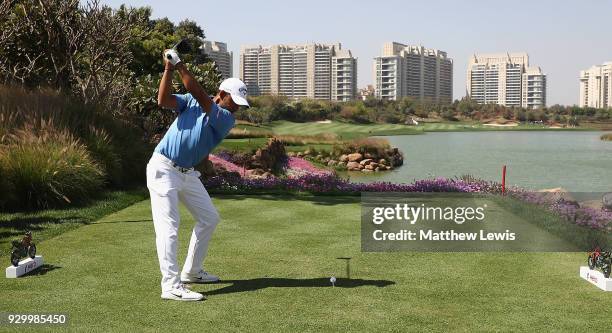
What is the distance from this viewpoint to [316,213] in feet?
42.6

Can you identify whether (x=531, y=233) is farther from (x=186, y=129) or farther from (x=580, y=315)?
(x=186, y=129)

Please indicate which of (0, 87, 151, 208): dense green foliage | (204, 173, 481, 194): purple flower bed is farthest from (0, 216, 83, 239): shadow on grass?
(204, 173, 481, 194): purple flower bed

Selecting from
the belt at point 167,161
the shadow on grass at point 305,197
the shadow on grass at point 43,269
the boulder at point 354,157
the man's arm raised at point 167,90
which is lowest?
the boulder at point 354,157

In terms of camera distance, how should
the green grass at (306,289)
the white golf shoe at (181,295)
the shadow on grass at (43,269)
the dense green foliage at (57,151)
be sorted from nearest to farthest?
1. the green grass at (306,289)
2. the white golf shoe at (181,295)
3. the shadow on grass at (43,269)
4. the dense green foliage at (57,151)

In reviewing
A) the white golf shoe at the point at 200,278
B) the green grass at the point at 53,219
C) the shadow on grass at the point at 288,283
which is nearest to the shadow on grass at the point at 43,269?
the green grass at the point at 53,219

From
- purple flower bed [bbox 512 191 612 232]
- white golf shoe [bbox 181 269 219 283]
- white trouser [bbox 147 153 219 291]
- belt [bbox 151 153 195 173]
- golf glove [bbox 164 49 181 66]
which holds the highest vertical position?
golf glove [bbox 164 49 181 66]

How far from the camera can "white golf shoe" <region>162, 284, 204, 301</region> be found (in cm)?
621

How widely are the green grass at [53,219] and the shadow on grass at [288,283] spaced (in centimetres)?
356

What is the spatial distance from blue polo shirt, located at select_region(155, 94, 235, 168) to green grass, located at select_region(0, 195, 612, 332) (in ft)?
4.68

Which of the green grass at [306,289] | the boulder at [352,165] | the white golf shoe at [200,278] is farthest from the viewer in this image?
the boulder at [352,165]

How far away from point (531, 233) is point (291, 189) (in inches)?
311

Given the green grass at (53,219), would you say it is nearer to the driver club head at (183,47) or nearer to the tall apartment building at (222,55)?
the driver club head at (183,47)

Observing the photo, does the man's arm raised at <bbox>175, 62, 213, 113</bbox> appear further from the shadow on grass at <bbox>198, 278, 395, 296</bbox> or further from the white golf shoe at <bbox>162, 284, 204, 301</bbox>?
the shadow on grass at <bbox>198, 278, 395, 296</bbox>

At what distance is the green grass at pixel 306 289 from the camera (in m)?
5.70
